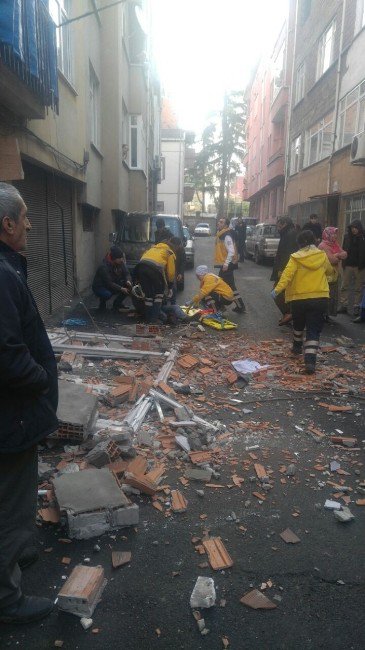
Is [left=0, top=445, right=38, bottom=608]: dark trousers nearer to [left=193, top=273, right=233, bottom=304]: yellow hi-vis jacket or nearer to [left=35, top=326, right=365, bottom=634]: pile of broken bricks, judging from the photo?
[left=35, top=326, right=365, bottom=634]: pile of broken bricks

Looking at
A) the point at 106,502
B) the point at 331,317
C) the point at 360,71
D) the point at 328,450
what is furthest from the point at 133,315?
the point at 360,71

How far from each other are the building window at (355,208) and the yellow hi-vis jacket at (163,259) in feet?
23.6

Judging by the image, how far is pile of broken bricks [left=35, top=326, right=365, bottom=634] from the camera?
127 inches

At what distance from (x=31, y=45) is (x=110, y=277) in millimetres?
5088

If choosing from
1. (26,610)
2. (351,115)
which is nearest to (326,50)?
(351,115)

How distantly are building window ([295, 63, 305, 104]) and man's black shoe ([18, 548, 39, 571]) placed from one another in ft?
83.7

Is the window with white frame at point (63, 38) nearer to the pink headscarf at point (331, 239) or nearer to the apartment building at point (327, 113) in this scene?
the pink headscarf at point (331, 239)

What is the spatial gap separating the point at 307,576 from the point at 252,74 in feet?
177

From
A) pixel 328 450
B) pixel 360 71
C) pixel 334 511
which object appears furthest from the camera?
pixel 360 71

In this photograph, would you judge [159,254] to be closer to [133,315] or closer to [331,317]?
[133,315]

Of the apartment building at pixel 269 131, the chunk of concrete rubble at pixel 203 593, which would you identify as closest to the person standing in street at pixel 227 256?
the chunk of concrete rubble at pixel 203 593

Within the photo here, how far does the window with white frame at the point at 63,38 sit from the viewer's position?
9.46 m

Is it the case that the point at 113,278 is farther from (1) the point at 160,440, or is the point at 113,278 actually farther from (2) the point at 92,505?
(2) the point at 92,505

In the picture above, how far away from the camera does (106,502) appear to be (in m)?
3.22
